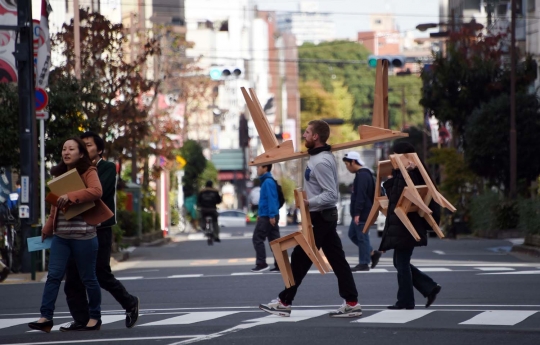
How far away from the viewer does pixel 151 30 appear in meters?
44.5

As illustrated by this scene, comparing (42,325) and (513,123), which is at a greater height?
(513,123)

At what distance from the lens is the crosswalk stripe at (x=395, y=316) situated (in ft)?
38.8

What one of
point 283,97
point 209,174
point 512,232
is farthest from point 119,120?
point 283,97

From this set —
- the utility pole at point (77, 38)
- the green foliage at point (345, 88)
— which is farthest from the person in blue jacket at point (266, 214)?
the green foliage at point (345, 88)

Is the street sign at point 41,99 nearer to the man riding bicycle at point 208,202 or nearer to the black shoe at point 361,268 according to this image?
the black shoe at point 361,268

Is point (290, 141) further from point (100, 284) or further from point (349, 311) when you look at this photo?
point (100, 284)

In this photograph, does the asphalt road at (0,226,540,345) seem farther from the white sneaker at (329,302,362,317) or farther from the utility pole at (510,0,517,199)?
the utility pole at (510,0,517,199)

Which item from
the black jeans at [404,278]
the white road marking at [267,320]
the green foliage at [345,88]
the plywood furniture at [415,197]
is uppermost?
the green foliage at [345,88]

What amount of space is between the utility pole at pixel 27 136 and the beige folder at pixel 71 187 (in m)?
10.1

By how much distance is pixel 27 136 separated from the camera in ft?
70.8

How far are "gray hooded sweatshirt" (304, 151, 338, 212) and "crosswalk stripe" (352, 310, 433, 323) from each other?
1.17 meters

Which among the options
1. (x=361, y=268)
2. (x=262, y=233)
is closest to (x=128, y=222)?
(x=262, y=233)

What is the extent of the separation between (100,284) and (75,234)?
0.74 meters

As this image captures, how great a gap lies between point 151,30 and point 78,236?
110 feet
